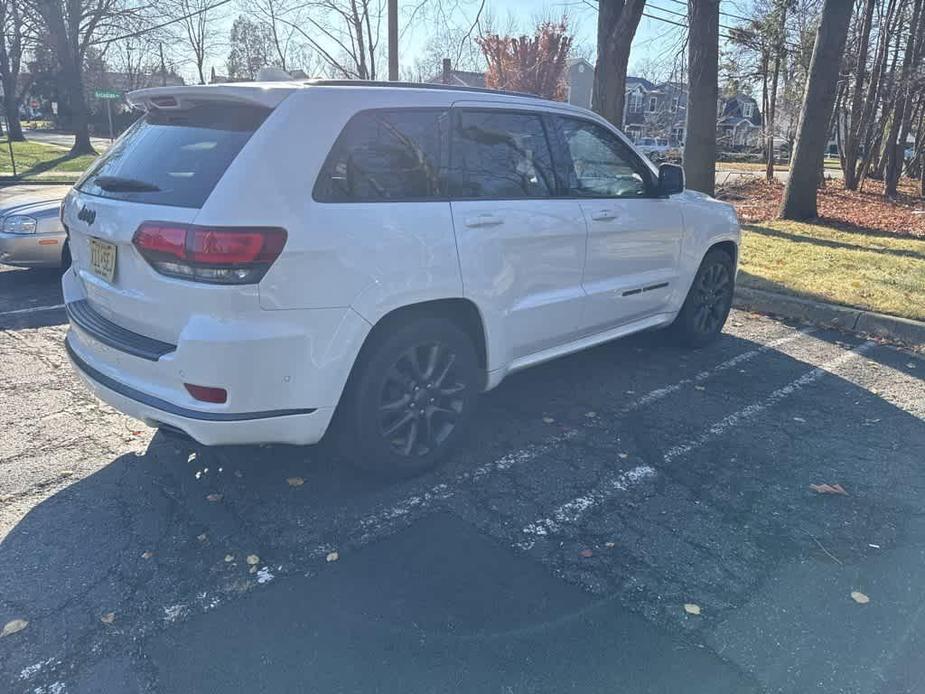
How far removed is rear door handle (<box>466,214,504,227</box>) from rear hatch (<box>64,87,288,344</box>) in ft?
3.52

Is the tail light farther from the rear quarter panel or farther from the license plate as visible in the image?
the rear quarter panel

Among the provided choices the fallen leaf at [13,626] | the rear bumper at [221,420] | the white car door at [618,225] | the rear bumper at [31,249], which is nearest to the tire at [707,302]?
the white car door at [618,225]

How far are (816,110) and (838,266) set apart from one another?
4395mm

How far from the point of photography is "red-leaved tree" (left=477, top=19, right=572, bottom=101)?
136 feet

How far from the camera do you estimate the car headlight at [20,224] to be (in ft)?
23.3

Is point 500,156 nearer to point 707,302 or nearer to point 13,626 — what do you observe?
point 707,302

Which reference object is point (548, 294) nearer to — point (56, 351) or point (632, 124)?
point (56, 351)

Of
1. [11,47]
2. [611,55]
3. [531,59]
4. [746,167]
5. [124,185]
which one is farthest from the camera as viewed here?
[531,59]

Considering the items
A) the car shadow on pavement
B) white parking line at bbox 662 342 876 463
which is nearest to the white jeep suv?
the car shadow on pavement

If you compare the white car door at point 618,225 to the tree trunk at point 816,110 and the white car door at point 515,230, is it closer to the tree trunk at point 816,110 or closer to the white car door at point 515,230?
the white car door at point 515,230

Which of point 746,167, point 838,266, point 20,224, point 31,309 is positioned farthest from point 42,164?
point 746,167

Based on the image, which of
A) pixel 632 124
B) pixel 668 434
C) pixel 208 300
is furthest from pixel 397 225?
pixel 632 124

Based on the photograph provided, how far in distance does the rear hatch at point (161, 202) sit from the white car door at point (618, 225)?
2082mm

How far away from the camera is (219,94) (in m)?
3.12
